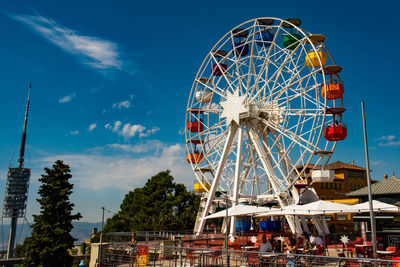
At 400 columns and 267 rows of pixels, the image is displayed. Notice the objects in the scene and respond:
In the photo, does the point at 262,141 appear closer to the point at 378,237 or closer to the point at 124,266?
the point at 378,237

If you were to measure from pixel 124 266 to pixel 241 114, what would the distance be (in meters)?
13.4

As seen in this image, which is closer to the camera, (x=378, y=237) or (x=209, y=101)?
(x=378, y=237)

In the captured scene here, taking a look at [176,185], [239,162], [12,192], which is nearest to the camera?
[239,162]

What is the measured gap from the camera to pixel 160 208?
1825 inches

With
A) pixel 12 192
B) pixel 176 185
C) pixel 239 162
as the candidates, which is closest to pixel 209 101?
pixel 239 162

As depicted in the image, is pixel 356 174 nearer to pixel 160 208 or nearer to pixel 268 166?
pixel 160 208

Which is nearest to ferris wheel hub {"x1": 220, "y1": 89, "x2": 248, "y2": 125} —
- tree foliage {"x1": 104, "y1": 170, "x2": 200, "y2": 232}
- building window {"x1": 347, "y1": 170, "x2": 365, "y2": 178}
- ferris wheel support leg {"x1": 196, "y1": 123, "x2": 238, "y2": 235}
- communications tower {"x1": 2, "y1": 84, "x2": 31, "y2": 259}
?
ferris wheel support leg {"x1": 196, "y1": 123, "x2": 238, "y2": 235}

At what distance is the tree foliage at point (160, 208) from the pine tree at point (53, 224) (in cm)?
1719

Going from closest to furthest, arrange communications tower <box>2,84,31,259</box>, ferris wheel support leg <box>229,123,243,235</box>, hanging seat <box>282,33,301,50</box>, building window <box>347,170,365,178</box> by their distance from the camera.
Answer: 1. ferris wheel support leg <box>229,123,243,235</box>
2. hanging seat <box>282,33,301,50</box>
3. building window <box>347,170,365,178</box>
4. communications tower <box>2,84,31,259</box>

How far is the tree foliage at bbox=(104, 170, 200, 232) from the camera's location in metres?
44.5

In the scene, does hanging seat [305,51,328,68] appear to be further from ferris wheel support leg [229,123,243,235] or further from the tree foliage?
the tree foliage

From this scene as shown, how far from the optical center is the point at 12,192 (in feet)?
297

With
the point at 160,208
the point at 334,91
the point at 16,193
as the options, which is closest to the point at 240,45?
the point at 334,91

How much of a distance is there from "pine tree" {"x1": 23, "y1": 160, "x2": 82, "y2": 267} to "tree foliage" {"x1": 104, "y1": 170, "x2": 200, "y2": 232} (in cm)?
1719
